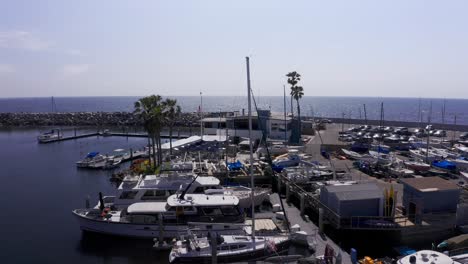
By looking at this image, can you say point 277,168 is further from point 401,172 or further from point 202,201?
point 202,201

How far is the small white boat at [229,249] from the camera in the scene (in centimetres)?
2058

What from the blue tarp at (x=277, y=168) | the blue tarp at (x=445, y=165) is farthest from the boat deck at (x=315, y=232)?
the blue tarp at (x=445, y=165)

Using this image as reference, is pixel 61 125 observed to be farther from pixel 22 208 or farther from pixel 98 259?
pixel 98 259

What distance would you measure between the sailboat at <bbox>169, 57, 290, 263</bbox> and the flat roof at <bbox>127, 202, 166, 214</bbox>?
4.48 meters

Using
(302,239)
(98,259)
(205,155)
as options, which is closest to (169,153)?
(205,155)

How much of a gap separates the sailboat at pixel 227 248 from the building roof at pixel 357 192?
5.12 metres

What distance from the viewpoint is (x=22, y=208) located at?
1342 inches

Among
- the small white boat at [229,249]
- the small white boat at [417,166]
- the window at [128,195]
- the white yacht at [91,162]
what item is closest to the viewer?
the small white boat at [229,249]

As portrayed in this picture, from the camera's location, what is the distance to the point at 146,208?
25.8 meters

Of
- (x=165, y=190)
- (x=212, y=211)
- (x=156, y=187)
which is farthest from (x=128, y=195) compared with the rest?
(x=212, y=211)

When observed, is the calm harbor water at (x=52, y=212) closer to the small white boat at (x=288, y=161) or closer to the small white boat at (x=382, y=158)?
the small white boat at (x=288, y=161)

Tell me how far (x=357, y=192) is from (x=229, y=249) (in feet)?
30.9

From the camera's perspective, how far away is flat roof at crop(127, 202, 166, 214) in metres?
25.4

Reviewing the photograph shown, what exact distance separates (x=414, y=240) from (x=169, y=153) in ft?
103
